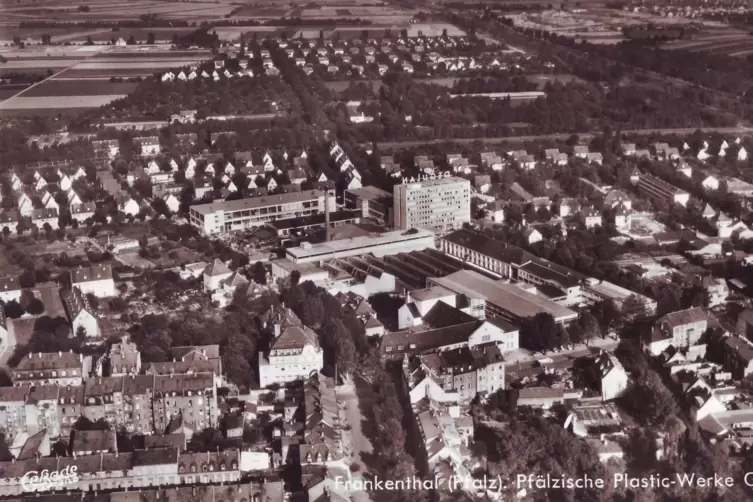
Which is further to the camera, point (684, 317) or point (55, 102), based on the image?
point (55, 102)

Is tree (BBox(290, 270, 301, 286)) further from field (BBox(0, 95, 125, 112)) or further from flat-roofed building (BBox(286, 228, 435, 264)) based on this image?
field (BBox(0, 95, 125, 112))

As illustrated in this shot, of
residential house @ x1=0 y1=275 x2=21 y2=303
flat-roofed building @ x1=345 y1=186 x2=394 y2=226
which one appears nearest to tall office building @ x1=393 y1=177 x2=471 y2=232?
flat-roofed building @ x1=345 y1=186 x2=394 y2=226

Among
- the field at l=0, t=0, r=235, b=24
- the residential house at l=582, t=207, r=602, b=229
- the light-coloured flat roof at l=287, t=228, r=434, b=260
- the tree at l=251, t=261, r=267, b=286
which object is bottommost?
the tree at l=251, t=261, r=267, b=286

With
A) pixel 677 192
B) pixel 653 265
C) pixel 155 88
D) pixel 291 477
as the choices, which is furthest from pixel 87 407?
pixel 155 88

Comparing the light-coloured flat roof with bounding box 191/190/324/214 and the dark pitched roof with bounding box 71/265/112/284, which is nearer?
the dark pitched roof with bounding box 71/265/112/284

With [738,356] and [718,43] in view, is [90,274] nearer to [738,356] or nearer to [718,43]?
[738,356]

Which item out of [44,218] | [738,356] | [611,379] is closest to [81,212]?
[44,218]
